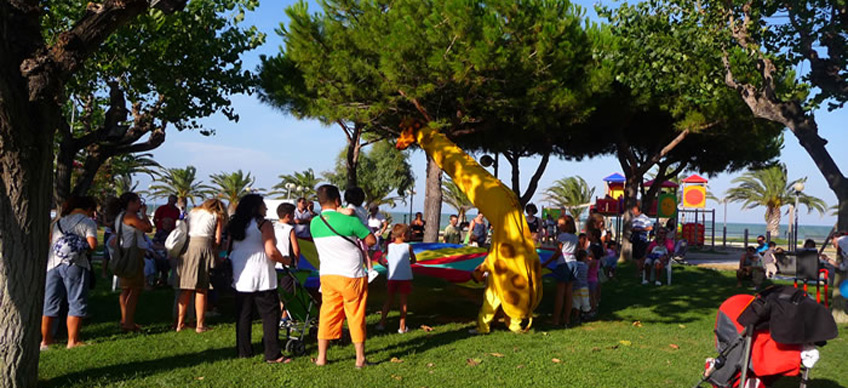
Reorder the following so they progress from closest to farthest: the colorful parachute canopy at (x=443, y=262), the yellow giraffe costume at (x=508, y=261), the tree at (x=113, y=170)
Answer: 1. the yellow giraffe costume at (x=508, y=261)
2. the colorful parachute canopy at (x=443, y=262)
3. the tree at (x=113, y=170)

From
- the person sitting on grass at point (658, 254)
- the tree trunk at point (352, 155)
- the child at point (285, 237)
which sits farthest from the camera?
the tree trunk at point (352, 155)

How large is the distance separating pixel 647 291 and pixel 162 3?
1075cm

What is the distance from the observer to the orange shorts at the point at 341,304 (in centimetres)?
585

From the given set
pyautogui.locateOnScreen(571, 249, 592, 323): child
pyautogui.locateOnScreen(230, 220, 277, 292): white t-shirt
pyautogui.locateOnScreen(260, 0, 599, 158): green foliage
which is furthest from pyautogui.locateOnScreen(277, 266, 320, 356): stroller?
pyautogui.locateOnScreen(260, 0, 599, 158): green foliage

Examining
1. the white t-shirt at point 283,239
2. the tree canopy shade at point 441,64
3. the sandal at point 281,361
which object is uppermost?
the tree canopy shade at point 441,64

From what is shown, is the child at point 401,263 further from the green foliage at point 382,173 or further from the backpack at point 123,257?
the green foliage at point 382,173

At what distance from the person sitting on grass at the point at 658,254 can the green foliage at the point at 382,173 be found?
40.9 metres

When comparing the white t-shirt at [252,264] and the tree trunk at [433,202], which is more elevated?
the tree trunk at [433,202]

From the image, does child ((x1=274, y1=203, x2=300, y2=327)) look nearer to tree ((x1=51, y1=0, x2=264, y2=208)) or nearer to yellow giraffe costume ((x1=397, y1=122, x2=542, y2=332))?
yellow giraffe costume ((x1=397, y1=122, x2=542, y2=332))

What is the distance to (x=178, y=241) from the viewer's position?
7367 mm

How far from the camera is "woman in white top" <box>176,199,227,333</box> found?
735 centimetres

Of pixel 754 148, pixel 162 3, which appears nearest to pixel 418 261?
pixel 162 3

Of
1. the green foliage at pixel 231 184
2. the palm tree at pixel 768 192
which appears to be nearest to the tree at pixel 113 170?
the green foliage at pixel 231 184

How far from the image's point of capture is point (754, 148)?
2328 centimetres
